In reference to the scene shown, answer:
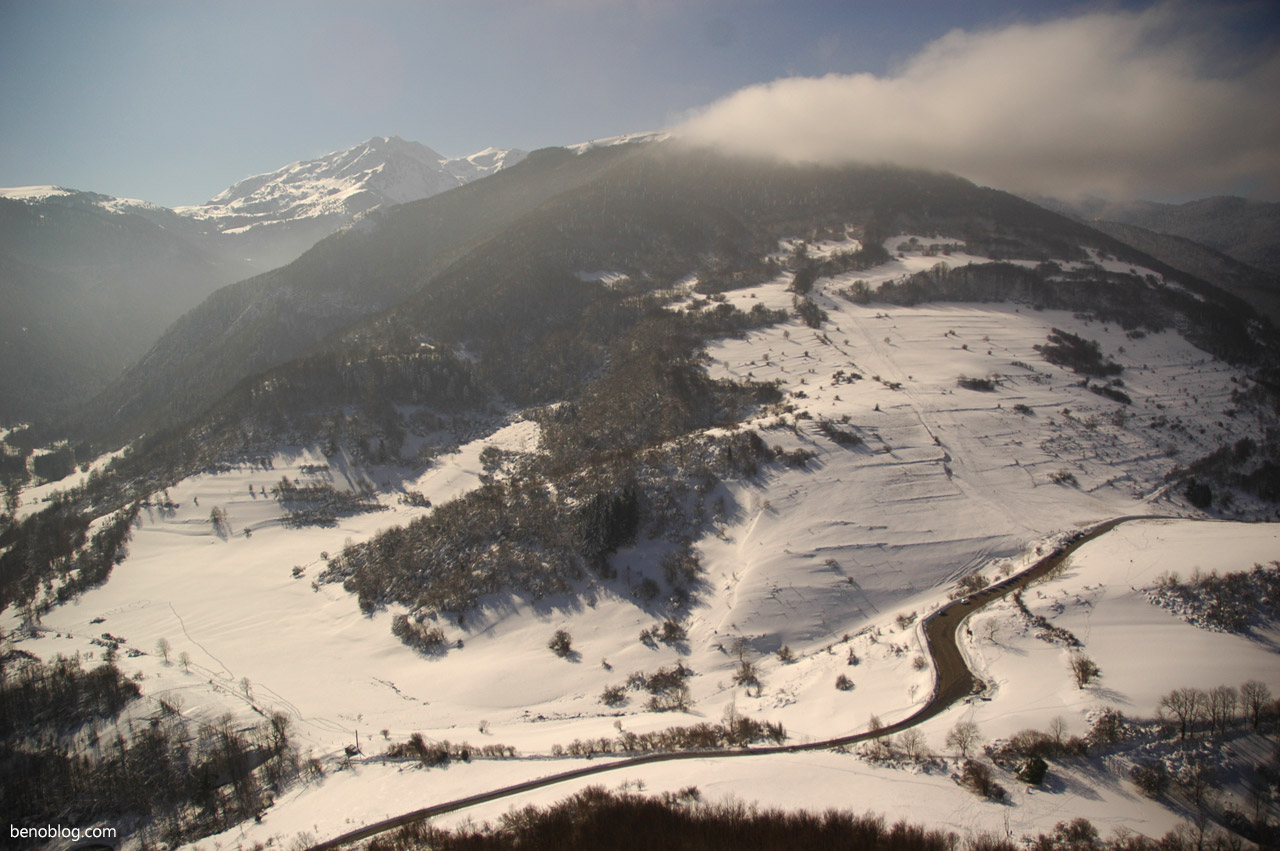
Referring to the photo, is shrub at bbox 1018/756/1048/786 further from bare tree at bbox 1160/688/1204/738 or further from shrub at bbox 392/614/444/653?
shrub at bbox 392/614/444/653

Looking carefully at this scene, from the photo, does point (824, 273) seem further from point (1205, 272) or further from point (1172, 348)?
point (1205, 272)

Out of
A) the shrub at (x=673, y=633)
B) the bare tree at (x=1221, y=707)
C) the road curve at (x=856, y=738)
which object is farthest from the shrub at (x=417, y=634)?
the bare tree at (x=1221, y=707)

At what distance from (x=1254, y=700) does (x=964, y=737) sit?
1517 centimetres

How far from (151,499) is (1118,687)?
14151cm

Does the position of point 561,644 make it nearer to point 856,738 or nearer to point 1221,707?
point 856,738

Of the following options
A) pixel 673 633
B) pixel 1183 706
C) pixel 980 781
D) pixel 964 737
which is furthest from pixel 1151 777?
pixel 673 633

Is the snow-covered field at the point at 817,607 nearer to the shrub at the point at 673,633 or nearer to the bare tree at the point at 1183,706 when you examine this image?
the bare tree at the point at 1183,706

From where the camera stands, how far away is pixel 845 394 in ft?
276

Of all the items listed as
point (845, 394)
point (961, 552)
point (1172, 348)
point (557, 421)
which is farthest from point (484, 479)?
point (1172, 348)

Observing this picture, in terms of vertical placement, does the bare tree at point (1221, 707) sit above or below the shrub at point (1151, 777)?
above

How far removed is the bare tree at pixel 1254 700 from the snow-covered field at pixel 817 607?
79.0 inches

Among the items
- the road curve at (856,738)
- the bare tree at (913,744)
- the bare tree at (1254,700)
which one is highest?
the bare tree at (1254,700)

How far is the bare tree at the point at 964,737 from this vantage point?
29.6m

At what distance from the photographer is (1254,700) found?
1123 inches
